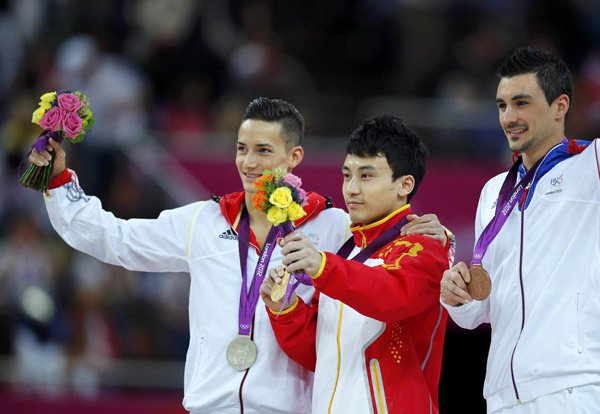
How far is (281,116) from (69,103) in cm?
113

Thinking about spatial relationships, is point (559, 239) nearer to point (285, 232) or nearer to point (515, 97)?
point (515, 97)

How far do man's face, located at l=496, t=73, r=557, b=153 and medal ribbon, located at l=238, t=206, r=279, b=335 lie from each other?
1325mm

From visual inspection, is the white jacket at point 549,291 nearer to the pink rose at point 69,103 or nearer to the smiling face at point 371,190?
the smiling face at point 371,190

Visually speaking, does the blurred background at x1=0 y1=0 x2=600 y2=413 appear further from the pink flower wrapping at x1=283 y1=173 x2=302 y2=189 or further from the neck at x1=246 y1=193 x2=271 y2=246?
the pink flower wrapping at x1=283 y1=173 x2=302 y2=189

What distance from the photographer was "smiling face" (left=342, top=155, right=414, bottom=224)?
4.88 meters

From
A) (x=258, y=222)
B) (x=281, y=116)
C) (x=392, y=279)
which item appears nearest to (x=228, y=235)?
(x=258, y=222)

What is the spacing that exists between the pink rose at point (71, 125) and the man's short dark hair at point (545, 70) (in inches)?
84.4

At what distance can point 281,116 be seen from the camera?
5.52m

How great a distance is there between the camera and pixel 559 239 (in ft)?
14.5

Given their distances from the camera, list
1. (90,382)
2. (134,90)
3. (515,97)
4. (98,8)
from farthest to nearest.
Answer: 1. (98,8)
2. (134,90)
3. (90,382)
4. (515,97)

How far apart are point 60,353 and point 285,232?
→ 5.08 m

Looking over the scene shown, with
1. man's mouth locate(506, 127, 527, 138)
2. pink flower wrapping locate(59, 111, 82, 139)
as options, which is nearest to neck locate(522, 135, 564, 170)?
man's mouth locate(506, 127, 527, 138)

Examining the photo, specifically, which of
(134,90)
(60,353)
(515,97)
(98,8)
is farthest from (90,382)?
(515,97)

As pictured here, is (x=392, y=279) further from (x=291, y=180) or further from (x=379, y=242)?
(x=291, y=180)
